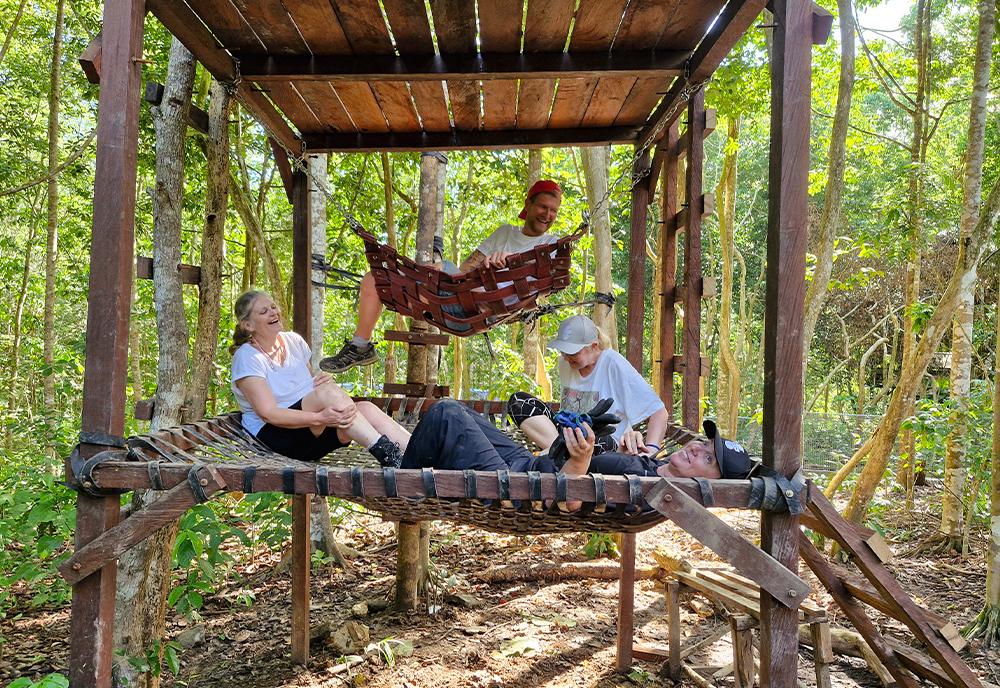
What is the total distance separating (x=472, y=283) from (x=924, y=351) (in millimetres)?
3156

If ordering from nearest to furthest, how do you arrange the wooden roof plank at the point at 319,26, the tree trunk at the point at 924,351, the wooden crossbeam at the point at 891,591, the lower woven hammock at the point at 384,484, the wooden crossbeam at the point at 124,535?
the wooden crossbeam at the point at 124,535, the lower woven hammock at the point at 384,484, the wooden crossbeam at the point at 891,591, the wooden roof plank at the point at 319,26, the tree trunk at the point at 924,351

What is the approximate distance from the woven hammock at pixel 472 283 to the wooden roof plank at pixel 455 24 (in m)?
0.85

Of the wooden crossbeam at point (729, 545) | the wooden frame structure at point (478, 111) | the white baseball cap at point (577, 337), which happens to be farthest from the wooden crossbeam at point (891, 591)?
the white baseball cap at point (577, 337)

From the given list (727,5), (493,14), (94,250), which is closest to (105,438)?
(94,250)

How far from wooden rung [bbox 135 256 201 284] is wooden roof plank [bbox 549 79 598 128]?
67.0 inches

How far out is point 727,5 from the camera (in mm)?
2377

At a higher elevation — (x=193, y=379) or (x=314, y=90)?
(x=314, y=90)

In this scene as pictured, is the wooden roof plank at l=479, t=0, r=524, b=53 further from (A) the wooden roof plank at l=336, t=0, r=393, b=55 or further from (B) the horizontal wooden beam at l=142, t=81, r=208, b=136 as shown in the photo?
(B) the horizontal wooden beam at l=142, t=81, r=208, b=136

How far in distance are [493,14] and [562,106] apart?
87 cm

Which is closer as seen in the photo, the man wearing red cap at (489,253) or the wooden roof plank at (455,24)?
the wooden roof plank at (455,24)

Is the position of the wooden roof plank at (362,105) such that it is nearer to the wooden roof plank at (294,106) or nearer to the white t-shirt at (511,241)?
the wooden roof plank at (294,106)

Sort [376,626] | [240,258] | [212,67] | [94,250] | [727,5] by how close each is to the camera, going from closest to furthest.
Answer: [94,250]
[727,5]
[212,67]
[376,626]
[240,258]

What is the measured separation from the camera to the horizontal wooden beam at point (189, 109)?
9.32 feet

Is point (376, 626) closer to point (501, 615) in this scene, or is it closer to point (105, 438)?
point (501, 615)
